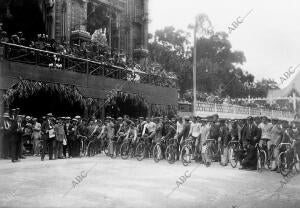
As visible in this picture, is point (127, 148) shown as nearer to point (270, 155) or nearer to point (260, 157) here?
point (260, 157)

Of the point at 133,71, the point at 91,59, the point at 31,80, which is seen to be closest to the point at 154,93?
the point at 133,71

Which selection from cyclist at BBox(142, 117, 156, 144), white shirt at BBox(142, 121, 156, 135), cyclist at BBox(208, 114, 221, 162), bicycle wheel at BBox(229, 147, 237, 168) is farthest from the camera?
white shirt at BBox(142, 121, 156, 135)

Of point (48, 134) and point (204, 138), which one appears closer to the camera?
point (204, 138)

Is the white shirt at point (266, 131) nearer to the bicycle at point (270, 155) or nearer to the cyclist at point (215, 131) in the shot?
the bicycle at point (270, 155)

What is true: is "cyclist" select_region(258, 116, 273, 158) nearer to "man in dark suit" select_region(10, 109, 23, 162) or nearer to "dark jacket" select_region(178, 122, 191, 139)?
"dark jacket" select_region(178, 122, 191, 139)

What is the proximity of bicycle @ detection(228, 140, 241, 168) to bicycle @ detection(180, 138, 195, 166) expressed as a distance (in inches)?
55.2

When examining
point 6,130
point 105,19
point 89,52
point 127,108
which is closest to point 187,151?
point 6,130

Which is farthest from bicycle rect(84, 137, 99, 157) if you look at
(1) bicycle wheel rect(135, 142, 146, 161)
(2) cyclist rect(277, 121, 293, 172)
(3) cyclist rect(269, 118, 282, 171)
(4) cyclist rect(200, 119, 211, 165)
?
(2) cyclist rect(277, 121, 293, 172)

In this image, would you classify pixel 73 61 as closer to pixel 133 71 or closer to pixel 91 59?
pixel 91 59

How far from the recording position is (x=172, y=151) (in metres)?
14.8

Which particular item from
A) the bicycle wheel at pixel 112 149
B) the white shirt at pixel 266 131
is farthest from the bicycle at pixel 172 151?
the white shirt at pixel 266 131

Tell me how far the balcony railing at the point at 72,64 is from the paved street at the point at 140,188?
5888mm

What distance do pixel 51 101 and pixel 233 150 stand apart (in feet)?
37.1

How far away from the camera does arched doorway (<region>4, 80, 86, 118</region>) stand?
18.2 metres
